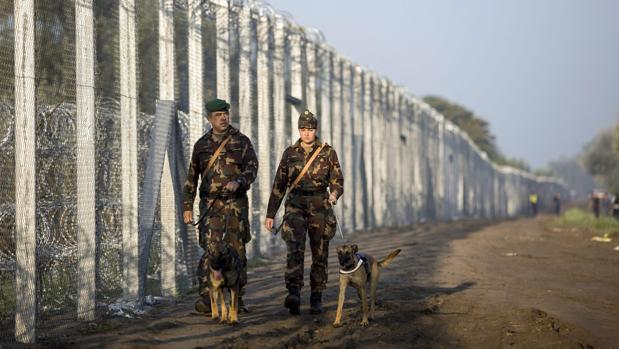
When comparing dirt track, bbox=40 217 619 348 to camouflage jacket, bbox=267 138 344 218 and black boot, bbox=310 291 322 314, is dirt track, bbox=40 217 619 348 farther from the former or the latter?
camouflage jacket, bbox=267 138 344 218

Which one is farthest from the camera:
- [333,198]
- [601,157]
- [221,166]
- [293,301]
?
[601,157]

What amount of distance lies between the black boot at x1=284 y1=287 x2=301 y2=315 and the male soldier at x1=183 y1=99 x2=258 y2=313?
1.35 feet

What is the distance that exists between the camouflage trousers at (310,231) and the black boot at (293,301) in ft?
0.41

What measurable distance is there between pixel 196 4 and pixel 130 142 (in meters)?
2.86

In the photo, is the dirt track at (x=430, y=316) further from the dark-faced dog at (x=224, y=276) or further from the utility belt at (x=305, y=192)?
the utility belt at (x=305, y=192)

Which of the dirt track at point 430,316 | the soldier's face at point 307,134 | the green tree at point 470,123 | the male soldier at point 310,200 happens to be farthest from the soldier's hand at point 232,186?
the green tree at point 470,123

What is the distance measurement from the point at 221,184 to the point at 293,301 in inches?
45.4

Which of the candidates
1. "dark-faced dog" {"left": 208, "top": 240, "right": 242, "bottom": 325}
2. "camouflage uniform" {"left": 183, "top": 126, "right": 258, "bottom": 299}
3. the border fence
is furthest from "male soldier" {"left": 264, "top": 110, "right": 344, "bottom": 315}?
the border fence

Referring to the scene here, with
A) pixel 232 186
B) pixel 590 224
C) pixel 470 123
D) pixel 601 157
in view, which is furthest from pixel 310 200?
pixel 470 123

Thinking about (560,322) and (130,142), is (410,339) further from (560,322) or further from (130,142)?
(130,142)

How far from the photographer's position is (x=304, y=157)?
874cm

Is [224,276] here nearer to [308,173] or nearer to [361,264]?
[361,264]

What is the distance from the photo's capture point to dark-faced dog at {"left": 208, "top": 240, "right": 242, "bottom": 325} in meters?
7.73

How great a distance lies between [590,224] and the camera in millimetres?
28984
